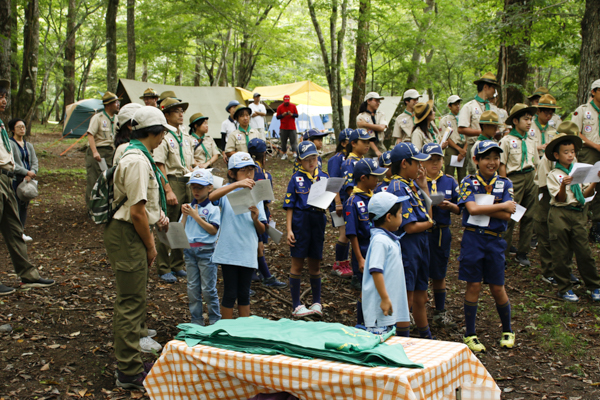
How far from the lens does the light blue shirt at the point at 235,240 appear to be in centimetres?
440

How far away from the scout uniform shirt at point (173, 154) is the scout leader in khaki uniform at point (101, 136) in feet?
5.81

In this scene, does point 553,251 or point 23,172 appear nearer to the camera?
point 553,251

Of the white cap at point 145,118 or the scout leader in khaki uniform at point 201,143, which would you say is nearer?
the white cap at point 145,118

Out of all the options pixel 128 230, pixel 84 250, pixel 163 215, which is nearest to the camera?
pixel 128 230

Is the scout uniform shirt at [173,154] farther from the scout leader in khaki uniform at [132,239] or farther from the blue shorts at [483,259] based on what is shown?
the blue shorts at [483,259]

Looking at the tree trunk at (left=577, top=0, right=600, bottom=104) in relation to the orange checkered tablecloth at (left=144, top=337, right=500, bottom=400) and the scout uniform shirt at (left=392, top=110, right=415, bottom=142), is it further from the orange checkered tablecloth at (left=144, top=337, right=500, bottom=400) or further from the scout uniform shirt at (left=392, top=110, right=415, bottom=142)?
the orange checkered tablecloth at (left=144, top=337, right=500, bottom=400)

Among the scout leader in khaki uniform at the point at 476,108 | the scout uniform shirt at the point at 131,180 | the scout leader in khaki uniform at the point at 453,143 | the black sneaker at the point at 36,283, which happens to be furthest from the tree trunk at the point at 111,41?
the scout uniform shirt at the point at 131,180

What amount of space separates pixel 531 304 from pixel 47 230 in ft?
26.4

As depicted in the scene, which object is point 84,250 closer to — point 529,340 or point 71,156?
point 529,340

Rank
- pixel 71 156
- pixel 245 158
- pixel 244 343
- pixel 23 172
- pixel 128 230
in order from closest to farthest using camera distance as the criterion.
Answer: pixel 244 343 → pixel 128 230 → pixel 245 158 → pixel 23 172 → pixel 71 156

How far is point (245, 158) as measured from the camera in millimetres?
4629

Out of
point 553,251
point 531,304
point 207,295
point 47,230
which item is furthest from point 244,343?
point 47,230

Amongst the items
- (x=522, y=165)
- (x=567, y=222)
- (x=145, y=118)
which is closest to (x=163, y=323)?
(x=145, y=118)

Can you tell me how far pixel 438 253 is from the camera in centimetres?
510
